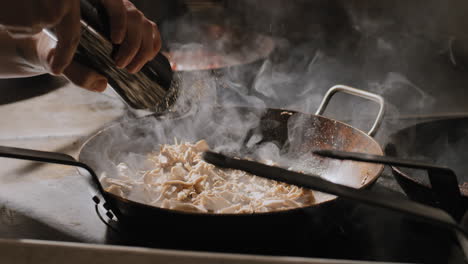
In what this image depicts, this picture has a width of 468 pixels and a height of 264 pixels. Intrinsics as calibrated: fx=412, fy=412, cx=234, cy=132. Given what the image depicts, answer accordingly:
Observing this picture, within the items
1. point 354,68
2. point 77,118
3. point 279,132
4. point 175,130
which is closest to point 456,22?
point 354,68

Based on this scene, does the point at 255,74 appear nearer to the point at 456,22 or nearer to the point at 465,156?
the point at 465,156

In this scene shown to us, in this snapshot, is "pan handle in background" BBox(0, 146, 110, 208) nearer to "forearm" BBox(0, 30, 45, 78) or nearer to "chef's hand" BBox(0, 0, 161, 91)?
"chef's hand" BBox(0, 0, 161, 91)

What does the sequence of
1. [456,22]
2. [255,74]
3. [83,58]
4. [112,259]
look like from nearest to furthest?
[112,259], [83,58], [255,74], [456,22]

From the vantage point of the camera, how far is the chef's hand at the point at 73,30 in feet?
2.86

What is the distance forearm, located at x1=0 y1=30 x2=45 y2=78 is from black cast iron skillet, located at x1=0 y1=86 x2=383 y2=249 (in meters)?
0.52

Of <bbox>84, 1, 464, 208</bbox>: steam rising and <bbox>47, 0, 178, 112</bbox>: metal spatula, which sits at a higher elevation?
<bbox>47, 0, 178, 112</bbox>: metal spatula

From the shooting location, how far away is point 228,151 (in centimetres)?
154

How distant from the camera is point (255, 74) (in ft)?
7.55

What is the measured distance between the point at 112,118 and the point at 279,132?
0.98 metres

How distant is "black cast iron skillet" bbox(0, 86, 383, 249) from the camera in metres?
0.86

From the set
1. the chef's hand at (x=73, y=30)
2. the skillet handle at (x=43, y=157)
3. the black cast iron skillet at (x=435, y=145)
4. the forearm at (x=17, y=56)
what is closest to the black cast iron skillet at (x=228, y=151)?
the skillet handle at (x=43, y=157)

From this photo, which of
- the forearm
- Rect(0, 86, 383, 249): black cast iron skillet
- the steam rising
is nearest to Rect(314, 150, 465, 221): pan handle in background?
Rect(0, 86, 383, 249): black cast iron skillet

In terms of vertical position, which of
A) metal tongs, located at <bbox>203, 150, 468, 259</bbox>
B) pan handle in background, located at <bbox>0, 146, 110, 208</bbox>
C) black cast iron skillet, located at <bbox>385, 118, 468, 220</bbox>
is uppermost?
metal tongs, located at <bbox>203, 150, 468, 259</bbox>

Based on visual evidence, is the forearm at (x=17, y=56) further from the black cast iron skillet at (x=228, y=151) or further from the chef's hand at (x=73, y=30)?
the black cast iron skillet at (x=228, y=151)
